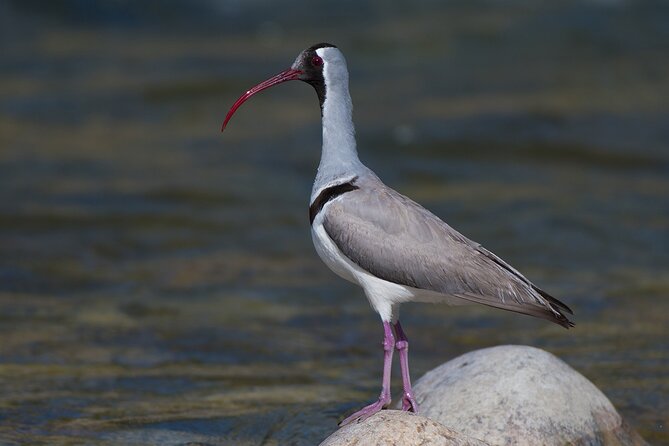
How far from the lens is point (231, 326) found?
1180 centimetres

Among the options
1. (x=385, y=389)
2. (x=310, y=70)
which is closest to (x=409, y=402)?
(x=385, y=389)

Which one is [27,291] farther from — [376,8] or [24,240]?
[376,8]

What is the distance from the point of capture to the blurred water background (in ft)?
32.5

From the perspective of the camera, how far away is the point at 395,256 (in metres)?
7.45

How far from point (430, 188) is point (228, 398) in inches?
315

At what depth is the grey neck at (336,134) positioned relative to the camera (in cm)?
786

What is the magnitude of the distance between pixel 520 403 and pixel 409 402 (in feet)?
2.40

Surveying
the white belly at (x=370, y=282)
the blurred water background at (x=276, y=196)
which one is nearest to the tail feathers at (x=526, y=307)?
the white belly at (x=370, y=282)

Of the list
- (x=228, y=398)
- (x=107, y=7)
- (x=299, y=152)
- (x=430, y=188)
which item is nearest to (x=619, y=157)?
(x=430, y=188)

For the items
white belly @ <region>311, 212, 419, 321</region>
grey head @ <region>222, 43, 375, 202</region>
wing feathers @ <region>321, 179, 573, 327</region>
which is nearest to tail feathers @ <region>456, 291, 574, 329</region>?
wing feathers @ <region>321, 179, 573, 327</region>

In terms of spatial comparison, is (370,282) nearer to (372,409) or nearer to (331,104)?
(372,409)

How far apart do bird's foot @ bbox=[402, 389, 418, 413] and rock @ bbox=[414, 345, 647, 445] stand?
150 millimetres

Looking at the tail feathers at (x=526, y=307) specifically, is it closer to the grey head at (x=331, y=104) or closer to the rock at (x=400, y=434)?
the rock at (x=400, y=434)

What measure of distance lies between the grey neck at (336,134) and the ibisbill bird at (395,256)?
2 cm
